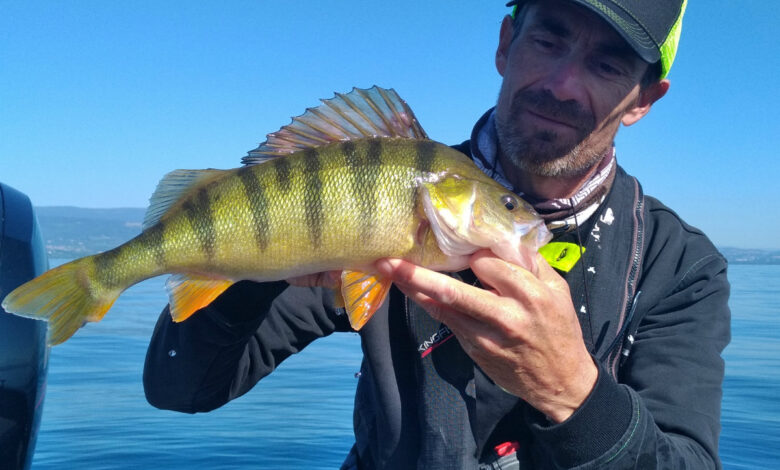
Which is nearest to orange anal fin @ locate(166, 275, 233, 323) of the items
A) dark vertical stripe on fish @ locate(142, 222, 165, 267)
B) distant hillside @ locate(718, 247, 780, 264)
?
dark vertical stripe on fish @ locate(142, 222, 165, 267)

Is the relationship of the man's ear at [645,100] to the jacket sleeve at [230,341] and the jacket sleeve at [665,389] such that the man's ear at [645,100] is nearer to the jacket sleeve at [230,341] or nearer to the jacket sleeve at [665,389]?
the jacket sleeve at [665,389]

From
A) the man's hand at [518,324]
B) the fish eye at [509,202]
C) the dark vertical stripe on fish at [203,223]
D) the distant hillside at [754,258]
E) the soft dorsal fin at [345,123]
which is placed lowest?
the distant hillside at [754,258]

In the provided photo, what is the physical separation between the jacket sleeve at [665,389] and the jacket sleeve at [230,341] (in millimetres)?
1147

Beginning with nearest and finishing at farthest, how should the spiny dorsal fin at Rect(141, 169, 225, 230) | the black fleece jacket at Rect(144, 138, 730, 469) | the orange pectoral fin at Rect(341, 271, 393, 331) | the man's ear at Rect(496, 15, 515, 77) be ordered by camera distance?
the orange pectoral fin at Rect(341, 271, 393, 331), the spiny dorsal fin at Rect(141, 169, 225, 230), the black fleece jacket at Rect(144, 138, 730, 469), the man's ear at Rect(496, 15, 515, 77)

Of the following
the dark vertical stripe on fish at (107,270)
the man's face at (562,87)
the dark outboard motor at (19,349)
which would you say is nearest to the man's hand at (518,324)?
the dark vertical stripe on fish at (107,270)

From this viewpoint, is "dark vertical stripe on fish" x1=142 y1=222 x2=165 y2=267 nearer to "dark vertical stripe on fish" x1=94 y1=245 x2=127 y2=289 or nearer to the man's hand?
"dark vertical stripe on fish" x1=94 y1=245 x2=127 y2=289

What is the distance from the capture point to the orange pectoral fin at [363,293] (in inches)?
83.2

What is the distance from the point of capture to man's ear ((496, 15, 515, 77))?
11.0 feet

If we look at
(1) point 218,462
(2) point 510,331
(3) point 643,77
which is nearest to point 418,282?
(2) point 510,331

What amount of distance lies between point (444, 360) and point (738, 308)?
1591 cm

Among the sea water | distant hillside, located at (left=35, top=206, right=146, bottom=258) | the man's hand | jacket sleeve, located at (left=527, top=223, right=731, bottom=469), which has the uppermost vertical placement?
the man's hand

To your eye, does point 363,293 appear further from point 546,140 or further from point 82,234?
point 82,234

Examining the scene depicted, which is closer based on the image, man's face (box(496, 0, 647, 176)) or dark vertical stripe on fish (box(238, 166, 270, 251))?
dark vertical stripe on fish (box(238, 166, 270, 251))

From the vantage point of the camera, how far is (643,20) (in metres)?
2.70
